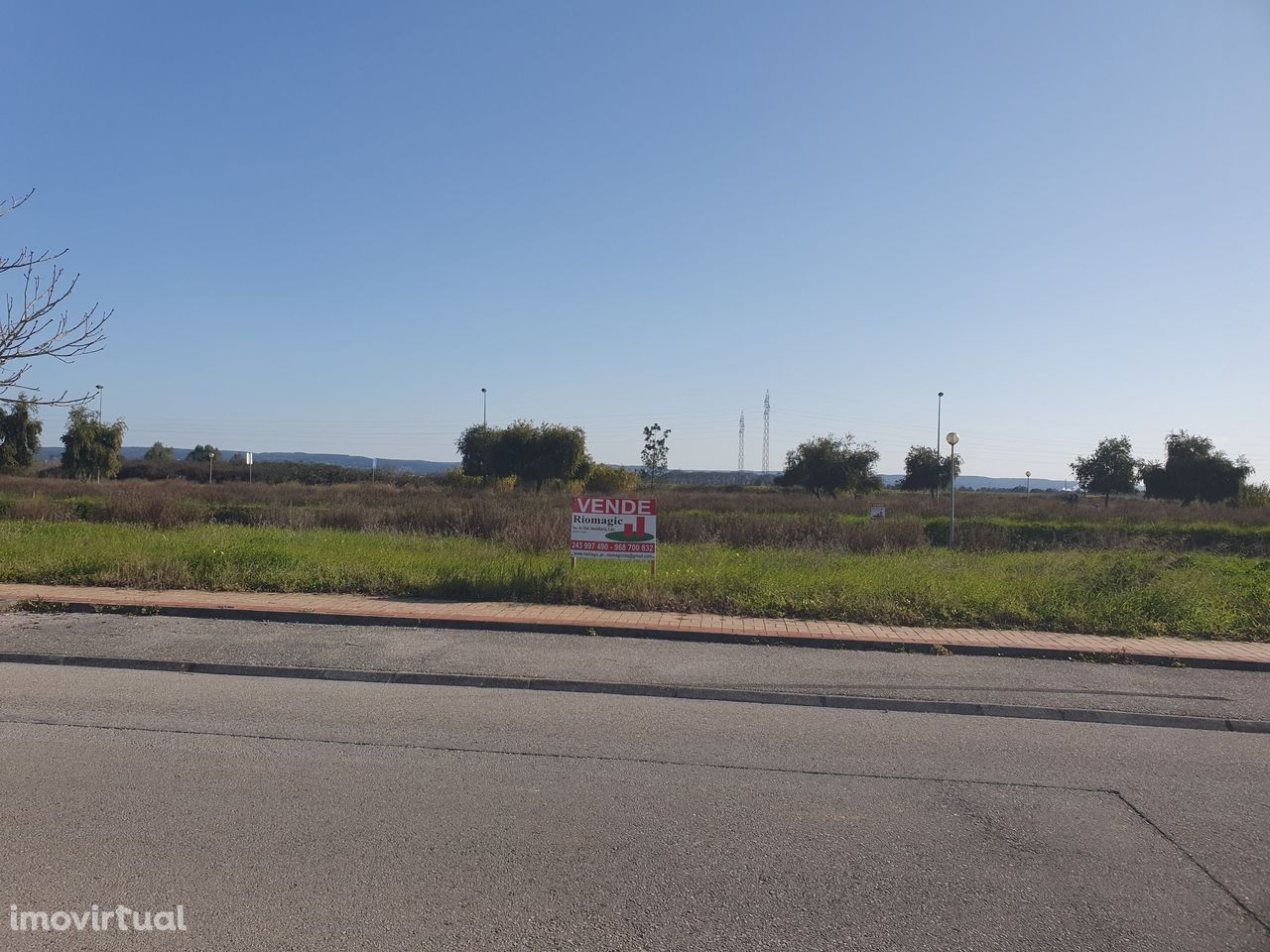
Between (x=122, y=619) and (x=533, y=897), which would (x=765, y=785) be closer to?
(x=533, y=897)

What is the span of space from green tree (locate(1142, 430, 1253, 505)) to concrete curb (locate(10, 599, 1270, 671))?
5544cm

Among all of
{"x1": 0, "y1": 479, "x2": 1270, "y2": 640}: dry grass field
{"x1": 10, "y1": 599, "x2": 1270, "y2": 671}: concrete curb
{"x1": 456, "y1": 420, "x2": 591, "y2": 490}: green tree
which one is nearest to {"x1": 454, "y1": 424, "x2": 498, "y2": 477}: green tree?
{"x1": 456, "y1": 420, "x2": 591, "y2": 490}: green tree

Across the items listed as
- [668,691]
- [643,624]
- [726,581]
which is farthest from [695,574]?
[668,691]

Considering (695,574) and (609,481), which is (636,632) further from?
(609,481)

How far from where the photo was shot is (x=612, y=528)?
1266 cm

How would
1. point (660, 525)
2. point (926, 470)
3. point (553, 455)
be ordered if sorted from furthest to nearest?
point (926, 470)
point (553, 455)
point (660, 525)

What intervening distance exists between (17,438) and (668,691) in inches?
2131

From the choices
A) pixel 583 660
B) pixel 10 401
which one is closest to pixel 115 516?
pixel 10 401

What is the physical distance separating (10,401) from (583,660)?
8.94m

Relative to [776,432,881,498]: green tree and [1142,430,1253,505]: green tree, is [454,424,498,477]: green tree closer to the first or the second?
[776,432,881,498]: green tree

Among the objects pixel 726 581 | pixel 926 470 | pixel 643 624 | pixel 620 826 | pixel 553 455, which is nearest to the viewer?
pixel 620 826

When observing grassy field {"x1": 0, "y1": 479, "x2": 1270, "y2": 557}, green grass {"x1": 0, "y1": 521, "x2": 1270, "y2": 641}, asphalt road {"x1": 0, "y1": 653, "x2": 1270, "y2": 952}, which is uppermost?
grassy field {"x1": 0, "y1": 479, "x2": 1270, "y2": 557}

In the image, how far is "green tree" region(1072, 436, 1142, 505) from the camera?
64.9 meters

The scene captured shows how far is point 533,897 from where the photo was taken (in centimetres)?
405
